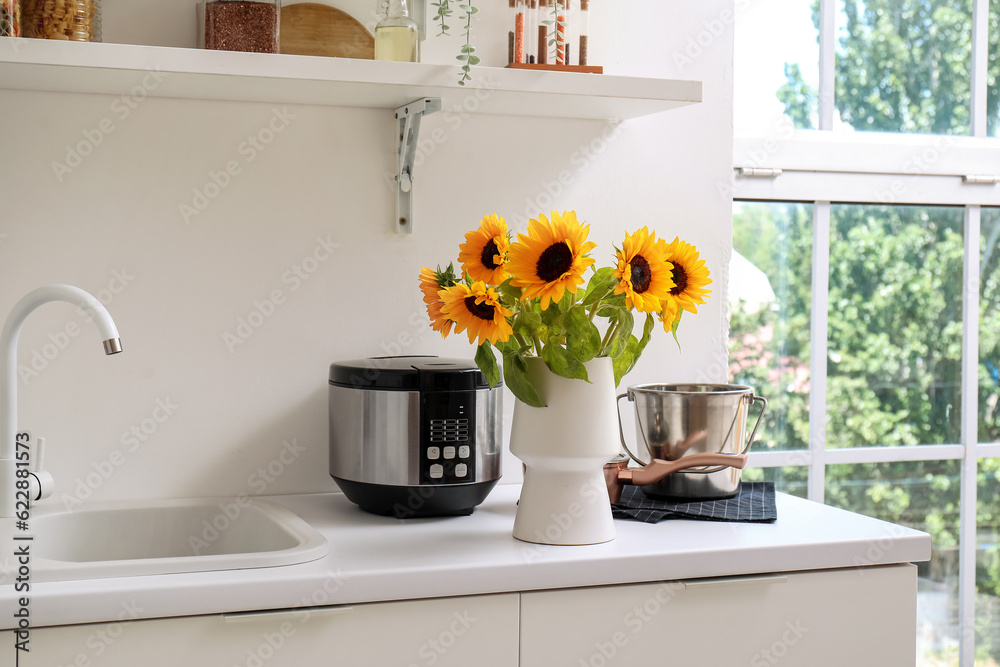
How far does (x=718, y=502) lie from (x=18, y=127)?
1246mm

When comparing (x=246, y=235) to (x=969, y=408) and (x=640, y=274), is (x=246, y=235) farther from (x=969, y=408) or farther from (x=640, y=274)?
(x=969, y=408)

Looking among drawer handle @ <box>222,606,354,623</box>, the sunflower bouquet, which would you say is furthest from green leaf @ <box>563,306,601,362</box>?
drawer handle @ <box>222,606,354,623</box>

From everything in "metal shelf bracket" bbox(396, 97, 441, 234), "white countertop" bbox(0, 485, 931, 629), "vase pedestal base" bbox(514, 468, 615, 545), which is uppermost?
"metal shelf bracket" bbox(396, 97, 441, 234)

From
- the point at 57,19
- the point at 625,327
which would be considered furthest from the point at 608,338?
the point at 57,19

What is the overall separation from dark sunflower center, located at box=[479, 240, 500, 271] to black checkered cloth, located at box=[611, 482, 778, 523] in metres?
0.45

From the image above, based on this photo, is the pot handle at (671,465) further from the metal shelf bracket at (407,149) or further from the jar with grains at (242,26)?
the jar with grains at (242,26)

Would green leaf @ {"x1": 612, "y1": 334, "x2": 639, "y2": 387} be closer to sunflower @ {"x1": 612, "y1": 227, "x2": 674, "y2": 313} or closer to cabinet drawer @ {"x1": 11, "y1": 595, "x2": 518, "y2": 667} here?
sunflower @ {"x1": 612, "y1": 227, "x2": 674, "y2": 313}

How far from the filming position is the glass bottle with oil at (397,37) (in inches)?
56.0

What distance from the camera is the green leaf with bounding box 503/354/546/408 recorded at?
1240 mm

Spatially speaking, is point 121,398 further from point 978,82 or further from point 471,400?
point 978,82

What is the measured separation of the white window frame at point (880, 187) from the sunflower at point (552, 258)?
0.85m

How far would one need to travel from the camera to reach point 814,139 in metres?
1.96

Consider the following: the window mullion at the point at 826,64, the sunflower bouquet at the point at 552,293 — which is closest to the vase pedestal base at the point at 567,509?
the sunflower bouquet at the point at 552,293

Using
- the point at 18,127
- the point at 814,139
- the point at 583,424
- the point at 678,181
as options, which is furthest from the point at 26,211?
the point at 814,139
